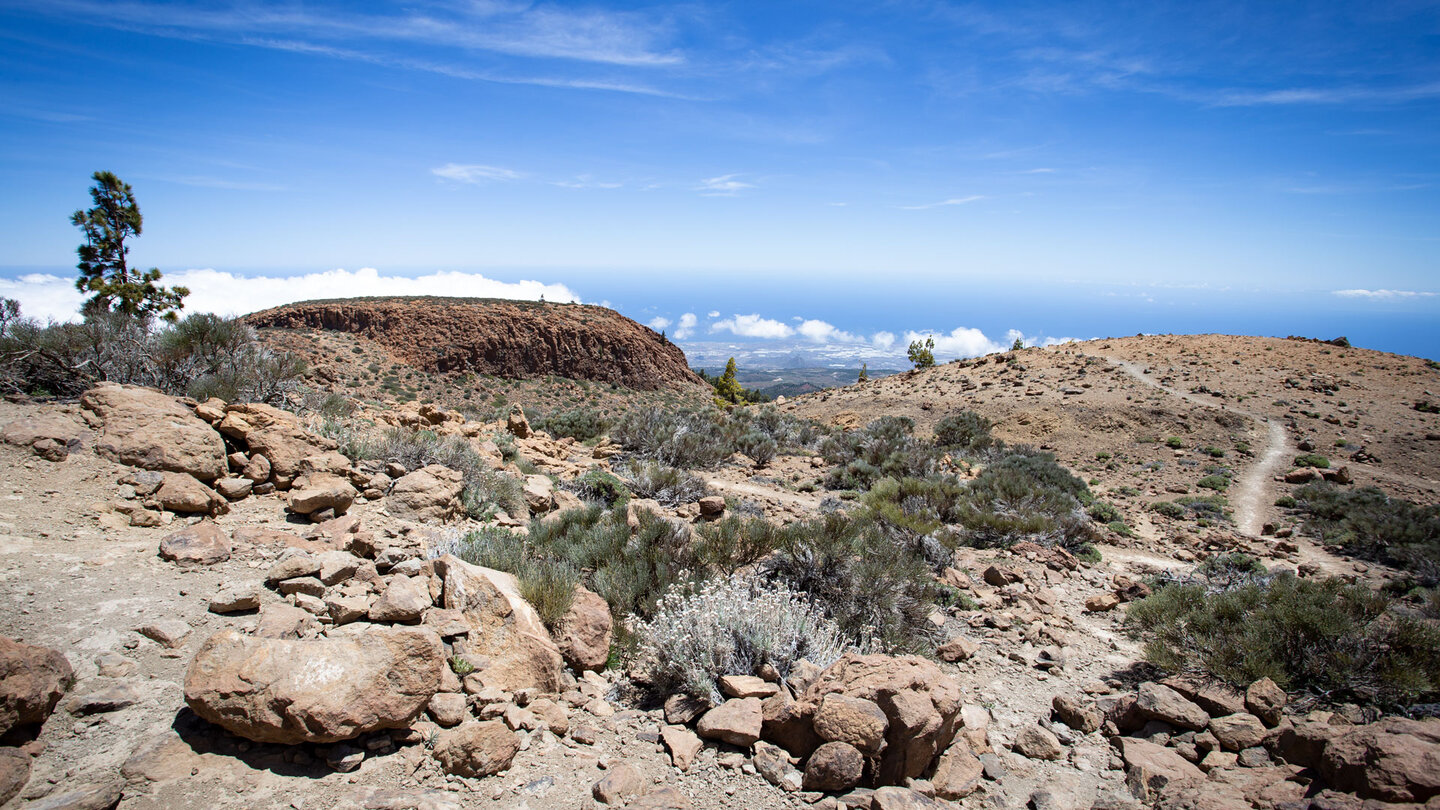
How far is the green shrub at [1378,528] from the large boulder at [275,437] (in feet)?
49.6

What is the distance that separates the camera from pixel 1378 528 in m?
10.0

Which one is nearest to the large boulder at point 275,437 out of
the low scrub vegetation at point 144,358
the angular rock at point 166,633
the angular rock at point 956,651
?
the low scrub vegetation at point 144,358

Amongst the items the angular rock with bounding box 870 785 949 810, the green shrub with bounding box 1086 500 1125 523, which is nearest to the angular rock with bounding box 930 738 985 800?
the angular rock with bounding box 870 785 949 810

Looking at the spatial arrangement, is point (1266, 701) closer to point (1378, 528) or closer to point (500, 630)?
point (500, 630)

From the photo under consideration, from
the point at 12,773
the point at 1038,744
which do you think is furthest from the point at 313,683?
the point at 1038,744

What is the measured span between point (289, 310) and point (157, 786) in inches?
2003

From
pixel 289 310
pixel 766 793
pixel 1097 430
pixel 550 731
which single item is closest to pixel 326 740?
pixel 550 731

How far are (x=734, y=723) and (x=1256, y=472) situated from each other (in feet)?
63.5

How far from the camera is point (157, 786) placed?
249cm

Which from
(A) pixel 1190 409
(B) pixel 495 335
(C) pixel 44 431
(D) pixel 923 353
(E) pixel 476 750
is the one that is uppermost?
(B) pixel 495 335

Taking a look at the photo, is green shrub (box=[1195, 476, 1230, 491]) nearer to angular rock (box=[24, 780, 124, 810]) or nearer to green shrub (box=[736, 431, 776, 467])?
green shrub (box=[736, 431, 776, 467])

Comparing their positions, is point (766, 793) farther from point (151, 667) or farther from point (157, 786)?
point (151, 667)

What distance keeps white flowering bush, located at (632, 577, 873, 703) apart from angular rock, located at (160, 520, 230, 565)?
322 centimetres

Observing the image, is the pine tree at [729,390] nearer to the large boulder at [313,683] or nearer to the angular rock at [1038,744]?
the angular rock at [1038,744]
